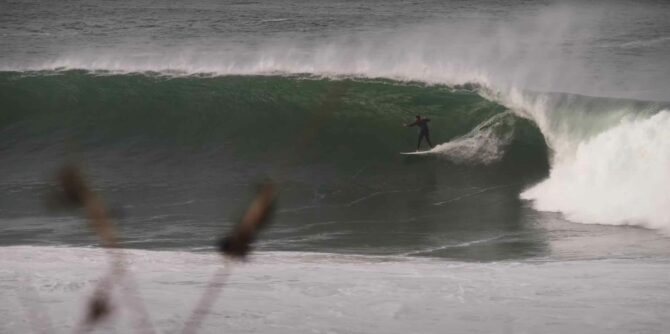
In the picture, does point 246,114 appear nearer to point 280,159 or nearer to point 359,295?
point 280,159

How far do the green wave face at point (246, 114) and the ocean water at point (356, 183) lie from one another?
56mm

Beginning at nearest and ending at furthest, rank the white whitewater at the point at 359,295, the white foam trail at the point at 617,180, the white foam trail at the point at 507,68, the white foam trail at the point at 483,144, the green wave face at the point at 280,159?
the white whitewater at the point at 359,295 → the green wave face at the point at 280,159 → the white foam trail at the point at 617,180 → the white foam trail at the point at 507,68 → the white foam trail at the point at 483,144

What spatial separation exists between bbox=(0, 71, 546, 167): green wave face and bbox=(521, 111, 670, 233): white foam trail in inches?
66.0

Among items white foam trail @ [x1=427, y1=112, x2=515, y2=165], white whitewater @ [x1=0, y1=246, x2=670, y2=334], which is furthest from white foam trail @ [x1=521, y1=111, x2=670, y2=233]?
white whitewater @ [x1=0, y1=246, x2=670, y2=334]

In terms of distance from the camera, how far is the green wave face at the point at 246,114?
17828mm

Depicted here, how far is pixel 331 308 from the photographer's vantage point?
20.6 ft

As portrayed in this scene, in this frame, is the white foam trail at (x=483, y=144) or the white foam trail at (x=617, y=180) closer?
the white foam trail at (x=617, y=180)

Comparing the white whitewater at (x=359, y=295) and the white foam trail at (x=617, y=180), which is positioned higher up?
the white whitewater at (x=359, y=295)

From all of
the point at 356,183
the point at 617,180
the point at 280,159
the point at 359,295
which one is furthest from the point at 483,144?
the point at 359,295

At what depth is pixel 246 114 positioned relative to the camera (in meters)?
19.5

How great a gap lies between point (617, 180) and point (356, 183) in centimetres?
409

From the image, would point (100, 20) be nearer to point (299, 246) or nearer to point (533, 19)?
point (533, 19)

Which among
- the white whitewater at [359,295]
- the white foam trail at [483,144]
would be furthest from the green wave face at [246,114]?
the white whitewater at [359,295]

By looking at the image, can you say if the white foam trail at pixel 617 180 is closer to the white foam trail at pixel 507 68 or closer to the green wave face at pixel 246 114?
the white foam trail at pixel 507 68
